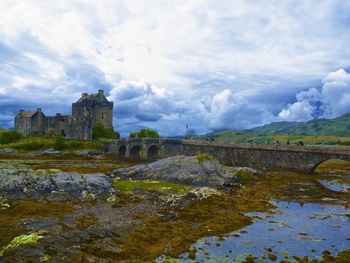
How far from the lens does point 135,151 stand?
400 feet

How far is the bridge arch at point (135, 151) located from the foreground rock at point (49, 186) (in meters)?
77.1

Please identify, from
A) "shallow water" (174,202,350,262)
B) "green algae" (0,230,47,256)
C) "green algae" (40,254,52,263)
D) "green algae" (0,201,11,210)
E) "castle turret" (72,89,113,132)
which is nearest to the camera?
"green algae" (40,254,52,263)

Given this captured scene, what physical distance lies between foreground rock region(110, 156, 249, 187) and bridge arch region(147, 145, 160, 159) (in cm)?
5937

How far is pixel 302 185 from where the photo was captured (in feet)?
169

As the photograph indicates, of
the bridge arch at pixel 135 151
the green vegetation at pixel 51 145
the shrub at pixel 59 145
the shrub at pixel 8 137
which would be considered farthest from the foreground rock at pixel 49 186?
the shrub at pixel 8 137

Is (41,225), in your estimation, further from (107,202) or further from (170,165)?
(170,165)

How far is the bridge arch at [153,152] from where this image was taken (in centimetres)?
11496

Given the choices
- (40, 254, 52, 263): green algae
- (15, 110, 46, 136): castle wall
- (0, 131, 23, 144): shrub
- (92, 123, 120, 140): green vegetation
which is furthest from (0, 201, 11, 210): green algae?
(15, 110, 46, 136): castle wall

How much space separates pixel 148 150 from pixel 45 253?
94669mm

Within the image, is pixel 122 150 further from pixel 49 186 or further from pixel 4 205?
pixel 4 205

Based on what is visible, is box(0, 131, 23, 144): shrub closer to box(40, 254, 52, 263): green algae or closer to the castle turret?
the castle turret

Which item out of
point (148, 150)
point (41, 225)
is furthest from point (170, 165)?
point (148, 150)

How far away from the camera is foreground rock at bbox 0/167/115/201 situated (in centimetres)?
3441

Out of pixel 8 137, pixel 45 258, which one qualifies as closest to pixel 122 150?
pixel 8 137
